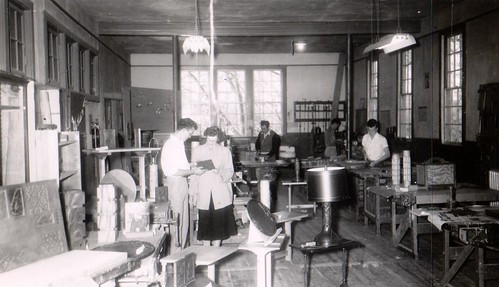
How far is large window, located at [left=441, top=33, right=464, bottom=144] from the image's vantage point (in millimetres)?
10047

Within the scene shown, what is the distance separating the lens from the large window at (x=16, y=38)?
19.3 ft

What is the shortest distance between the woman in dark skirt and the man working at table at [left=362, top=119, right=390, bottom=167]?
11.9 ft

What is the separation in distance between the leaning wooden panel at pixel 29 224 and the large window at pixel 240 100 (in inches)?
498

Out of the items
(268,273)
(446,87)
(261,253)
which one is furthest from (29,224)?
(446,87)

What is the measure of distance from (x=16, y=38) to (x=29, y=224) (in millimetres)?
2987

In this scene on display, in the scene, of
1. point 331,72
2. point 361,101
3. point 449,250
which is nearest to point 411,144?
point 361,101

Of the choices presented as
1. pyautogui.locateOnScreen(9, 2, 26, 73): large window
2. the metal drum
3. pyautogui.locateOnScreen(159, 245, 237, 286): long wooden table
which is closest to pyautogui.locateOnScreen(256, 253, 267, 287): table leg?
Result: pyautogui.locateOnScreen(159, 245, 237, 286): long wooden table

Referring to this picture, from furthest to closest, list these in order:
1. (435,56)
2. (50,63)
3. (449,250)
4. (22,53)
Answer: (435,56)
(50,63)
(22,53)
(449,250)

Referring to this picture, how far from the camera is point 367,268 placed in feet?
20.0

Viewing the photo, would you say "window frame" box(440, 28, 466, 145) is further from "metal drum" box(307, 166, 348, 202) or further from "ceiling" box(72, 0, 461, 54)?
"metal drum" box(307, 166, 348, 202)

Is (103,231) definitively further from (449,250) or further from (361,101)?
(361,101)

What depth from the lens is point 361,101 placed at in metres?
16.2

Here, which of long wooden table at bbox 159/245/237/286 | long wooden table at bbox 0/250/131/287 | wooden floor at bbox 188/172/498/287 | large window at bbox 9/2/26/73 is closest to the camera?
long wooden table at bbox 0/250/131/287

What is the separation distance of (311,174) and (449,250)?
1.95 meters
